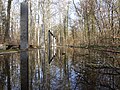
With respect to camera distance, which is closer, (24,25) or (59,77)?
(59,77)

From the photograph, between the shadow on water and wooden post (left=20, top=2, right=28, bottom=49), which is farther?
wooden post (left=20, top=2, right=28, bottom=49)

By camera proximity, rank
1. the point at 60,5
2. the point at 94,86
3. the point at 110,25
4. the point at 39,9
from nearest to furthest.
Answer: the point at 94,86 < the point at 110,25 < the point at 39,9 < the point at 60,5

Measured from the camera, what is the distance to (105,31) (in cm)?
3209

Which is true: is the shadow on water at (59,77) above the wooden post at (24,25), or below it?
below

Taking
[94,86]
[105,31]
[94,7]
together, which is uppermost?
→ [94,7]

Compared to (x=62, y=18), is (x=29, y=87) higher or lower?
lower

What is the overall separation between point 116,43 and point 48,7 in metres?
22.9

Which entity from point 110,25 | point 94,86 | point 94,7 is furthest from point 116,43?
point 94,86

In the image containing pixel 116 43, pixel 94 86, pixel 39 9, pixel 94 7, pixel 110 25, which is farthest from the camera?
pixel 39 9

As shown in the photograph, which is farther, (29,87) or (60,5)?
(60,5)

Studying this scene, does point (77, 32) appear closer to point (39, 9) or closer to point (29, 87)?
point (39, 9)

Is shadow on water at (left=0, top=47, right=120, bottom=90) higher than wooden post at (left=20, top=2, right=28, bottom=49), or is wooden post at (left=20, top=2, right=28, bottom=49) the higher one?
wooden post at (left=20, top=2, right=28, bottom=49)

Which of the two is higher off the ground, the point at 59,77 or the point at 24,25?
the point at 24,25

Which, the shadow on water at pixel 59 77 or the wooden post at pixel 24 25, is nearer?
the shadow on water at pixel 59 77
